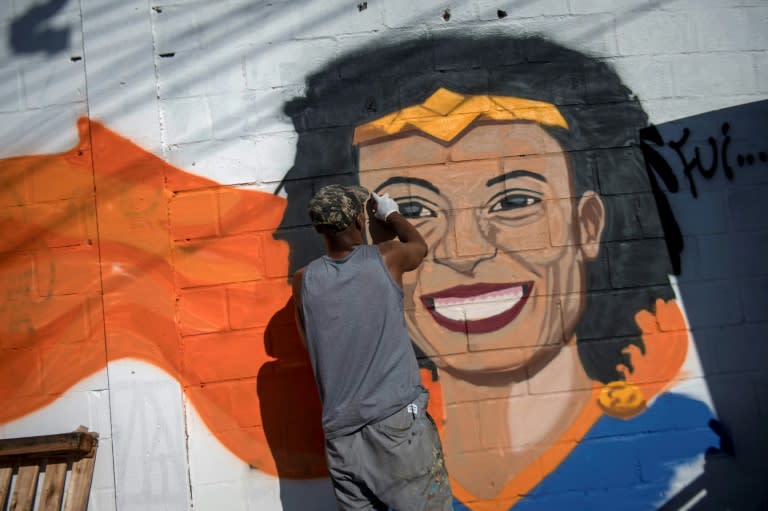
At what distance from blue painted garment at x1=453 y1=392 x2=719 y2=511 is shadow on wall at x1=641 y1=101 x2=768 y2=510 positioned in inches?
4.6

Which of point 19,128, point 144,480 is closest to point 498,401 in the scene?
point 144,480

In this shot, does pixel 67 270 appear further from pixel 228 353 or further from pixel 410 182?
pixel 410 182

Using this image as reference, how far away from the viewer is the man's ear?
3.33 meters

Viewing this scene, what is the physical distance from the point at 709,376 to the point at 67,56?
12.7 ft

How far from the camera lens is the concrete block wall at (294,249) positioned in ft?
10.6

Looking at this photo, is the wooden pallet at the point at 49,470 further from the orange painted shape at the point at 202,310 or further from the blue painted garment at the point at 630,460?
the blue painted garment at the point at 630,460

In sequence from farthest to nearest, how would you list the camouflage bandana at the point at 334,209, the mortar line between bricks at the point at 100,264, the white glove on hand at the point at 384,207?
the mortar line between bricks at the point at 100,264 → the white glove on hand at the point at 384,207 → the camouflage bandana at the point at 334,209

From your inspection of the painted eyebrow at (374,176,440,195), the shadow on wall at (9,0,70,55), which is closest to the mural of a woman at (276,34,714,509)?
the painted eyebrow at (374,176,440,195)

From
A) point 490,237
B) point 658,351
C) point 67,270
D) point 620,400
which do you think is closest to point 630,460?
point 620,400

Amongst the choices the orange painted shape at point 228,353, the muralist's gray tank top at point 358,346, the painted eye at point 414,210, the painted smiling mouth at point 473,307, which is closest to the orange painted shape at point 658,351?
the painted smiling mouth at point 473,307

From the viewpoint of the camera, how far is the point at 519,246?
3.31 meters

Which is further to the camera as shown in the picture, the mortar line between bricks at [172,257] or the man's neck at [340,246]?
the mortar line between bricks at [172,257]

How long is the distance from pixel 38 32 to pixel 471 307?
9.04 feet

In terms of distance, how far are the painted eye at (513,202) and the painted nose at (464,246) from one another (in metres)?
0.13
